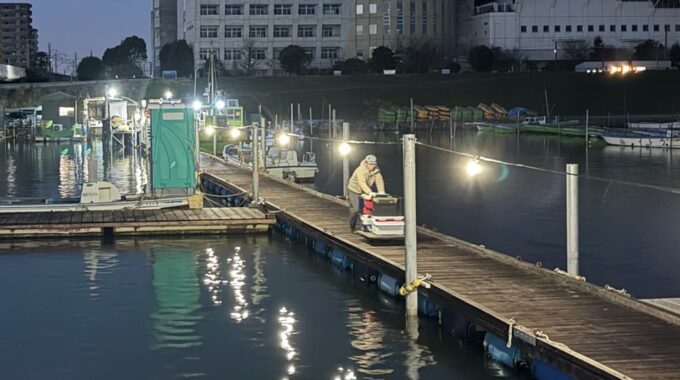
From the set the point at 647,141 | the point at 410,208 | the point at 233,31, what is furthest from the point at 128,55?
the point at 410,208

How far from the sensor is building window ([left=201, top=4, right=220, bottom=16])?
468 feet

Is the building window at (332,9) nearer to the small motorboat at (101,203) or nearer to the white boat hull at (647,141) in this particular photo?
the white boat hull at (647,141)

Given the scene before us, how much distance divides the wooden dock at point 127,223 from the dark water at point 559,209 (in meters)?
6.97

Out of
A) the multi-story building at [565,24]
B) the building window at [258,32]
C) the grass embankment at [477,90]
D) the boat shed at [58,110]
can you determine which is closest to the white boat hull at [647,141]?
the grass embankment at [477,90]

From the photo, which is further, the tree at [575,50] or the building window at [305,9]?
the building window at [305,9]

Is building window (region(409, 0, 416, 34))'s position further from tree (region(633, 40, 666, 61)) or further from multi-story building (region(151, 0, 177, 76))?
multi-story building (region(151, 0, 177, 76))

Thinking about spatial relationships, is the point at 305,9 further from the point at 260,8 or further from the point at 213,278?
the point at 213,278

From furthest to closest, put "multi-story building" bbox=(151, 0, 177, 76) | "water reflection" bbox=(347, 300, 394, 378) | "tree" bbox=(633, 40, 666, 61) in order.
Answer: "multi-story building" bbox=(151, 0, 177, 76) → "tree" bbox=(633, 40, 666, 61) → "water reflection" bbox=(347, 300, 394, 378)

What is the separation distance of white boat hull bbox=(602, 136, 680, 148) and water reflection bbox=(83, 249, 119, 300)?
6075cm

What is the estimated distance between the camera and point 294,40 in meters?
144

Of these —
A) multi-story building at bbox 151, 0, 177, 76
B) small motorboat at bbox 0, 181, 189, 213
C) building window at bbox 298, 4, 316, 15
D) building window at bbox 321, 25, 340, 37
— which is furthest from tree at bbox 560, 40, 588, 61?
small motorboat at bbox 0, 181, 189, 213

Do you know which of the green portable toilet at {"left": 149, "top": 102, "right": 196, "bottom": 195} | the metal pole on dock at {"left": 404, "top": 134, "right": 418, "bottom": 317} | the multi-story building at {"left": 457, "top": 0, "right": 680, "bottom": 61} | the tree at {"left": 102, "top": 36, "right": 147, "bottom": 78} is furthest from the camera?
the tree at {"left": 102, "top": 36, "right": 147, "bottom": 78}

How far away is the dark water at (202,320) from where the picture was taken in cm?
1797

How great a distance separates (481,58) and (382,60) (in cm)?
1118
